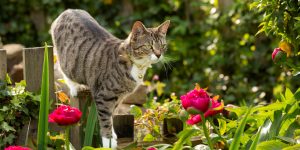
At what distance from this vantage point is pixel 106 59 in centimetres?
405

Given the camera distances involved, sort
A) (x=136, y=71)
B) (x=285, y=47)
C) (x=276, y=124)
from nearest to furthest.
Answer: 1. (x=276, y=124)
2. (x=285, y=47)
3. (x=136, y=71)

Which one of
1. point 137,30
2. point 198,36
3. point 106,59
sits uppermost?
point 198,36

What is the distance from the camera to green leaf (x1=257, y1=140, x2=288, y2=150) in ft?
9.14

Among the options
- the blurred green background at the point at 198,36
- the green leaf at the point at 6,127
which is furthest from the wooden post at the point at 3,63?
the blurred green background at the point at 198,36

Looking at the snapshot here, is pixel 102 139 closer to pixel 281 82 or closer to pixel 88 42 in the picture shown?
pixel 88 42

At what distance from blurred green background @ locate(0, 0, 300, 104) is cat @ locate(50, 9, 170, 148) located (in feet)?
8.39

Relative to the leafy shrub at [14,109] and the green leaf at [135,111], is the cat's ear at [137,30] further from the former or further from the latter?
the leafy shrub at [14,109]

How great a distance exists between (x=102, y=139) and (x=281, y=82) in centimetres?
355

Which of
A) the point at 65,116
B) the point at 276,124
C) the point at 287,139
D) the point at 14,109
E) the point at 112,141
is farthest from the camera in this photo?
the point at 112,141

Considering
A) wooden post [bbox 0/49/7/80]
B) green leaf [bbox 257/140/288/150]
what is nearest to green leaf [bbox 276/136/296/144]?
green leaf [bbox 257/140/288/150]

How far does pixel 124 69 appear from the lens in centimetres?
397

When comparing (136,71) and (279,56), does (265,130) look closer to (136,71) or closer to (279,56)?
(279,56)

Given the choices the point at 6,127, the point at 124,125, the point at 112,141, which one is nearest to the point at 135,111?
the point at 124,125

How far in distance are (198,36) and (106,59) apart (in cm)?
365
